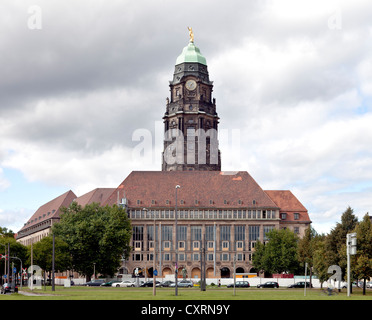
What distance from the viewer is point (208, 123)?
190 metres

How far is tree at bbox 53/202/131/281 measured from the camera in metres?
125

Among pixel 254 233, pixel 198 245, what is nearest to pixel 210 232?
pixel 198 245

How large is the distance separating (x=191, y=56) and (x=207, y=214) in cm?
5201

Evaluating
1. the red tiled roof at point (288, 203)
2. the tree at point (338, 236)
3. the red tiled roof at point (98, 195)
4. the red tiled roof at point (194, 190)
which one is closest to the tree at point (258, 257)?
the red tiled roof at point (194, 190)

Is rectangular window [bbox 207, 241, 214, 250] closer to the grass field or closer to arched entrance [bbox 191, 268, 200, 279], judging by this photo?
arched entrance [bbox 191, 268, 200, 279]

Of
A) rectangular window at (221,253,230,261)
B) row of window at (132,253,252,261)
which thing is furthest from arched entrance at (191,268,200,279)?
rectangular window at (221,253,230,261)

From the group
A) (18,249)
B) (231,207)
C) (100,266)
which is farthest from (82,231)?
(231,207)

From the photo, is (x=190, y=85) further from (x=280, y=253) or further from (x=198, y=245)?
(x=280, y=253)

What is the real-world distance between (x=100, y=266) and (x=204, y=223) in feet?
140

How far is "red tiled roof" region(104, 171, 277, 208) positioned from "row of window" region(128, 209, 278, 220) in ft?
4.89

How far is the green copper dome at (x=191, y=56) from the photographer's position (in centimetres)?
19225

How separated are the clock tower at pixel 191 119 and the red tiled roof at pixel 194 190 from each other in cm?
1151

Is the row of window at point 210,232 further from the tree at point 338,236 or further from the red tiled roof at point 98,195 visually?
the tree at point 338,236

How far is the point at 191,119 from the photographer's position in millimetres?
187875
